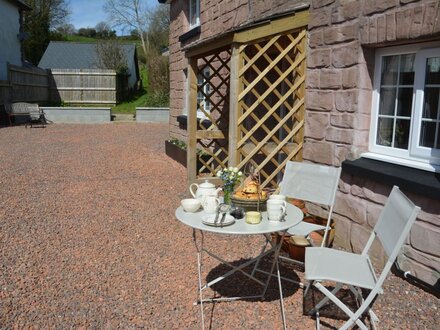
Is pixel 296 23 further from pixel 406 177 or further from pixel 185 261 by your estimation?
pixel 185 261

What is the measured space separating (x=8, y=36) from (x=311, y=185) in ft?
72.0

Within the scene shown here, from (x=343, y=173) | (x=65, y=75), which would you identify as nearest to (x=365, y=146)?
(x=343, y=173)

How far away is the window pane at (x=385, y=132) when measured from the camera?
4.38m

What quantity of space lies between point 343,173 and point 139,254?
2.33 meters

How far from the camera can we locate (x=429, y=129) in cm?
393

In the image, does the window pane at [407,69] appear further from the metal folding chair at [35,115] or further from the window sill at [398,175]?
the metal folding chair at [35,115]

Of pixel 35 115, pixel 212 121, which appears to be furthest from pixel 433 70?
pixel 35 115

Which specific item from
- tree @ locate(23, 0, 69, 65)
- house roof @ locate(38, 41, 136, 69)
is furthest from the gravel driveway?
tree @ locate(23, 0, 69, 65)

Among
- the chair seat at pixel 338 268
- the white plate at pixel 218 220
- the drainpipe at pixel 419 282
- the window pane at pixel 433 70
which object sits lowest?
the drainpipe at pixel 419 282

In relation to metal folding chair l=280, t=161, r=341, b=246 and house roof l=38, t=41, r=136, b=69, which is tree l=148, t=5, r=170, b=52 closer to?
house roof l=38, t=41, r=136, b=69

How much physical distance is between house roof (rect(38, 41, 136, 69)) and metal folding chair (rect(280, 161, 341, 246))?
26915mm

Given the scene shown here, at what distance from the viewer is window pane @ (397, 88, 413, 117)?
4.14m

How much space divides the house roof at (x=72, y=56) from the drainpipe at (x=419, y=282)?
27.7m

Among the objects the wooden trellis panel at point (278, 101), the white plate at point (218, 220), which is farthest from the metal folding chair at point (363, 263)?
the wooden trellis panel at point (278, 101)
